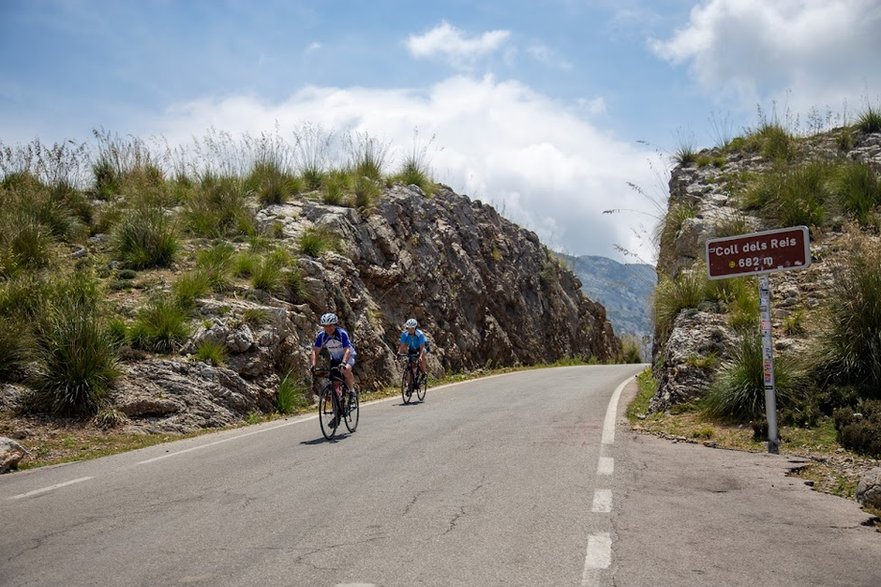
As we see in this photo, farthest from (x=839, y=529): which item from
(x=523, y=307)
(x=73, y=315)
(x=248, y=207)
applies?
(x=523, y=307)

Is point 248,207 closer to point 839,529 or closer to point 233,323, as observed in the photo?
point 233,323

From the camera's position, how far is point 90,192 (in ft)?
73.2

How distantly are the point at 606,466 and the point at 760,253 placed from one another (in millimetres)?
3878

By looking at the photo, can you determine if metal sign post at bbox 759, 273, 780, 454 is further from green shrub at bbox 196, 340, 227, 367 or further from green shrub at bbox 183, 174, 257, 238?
green shrub at bbox 183, 174, 257, 238

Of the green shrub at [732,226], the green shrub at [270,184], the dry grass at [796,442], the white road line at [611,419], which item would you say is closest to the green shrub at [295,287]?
the green shrub at [270,184]

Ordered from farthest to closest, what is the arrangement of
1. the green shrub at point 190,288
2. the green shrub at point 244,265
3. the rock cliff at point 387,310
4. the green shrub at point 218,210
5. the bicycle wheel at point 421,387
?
the green shrub at point 218,210 → the green shrub at point 244,265 → the bicycle wheel at point 421,387 → the green shrub at point 190,288 → the rock cliff at point 387,310

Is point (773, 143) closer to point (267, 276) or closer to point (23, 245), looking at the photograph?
point (267, 276)

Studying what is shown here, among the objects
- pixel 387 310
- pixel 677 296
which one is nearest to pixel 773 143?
pixel 677 296

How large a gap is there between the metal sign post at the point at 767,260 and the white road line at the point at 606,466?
2.46 metres

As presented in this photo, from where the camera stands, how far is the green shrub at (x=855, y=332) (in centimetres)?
1070

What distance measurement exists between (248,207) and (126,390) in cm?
1060

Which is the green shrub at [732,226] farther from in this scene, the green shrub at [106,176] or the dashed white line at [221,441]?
the green shrub at [106,176]

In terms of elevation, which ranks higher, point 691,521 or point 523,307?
point 523,307

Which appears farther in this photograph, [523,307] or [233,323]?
[523,307]
